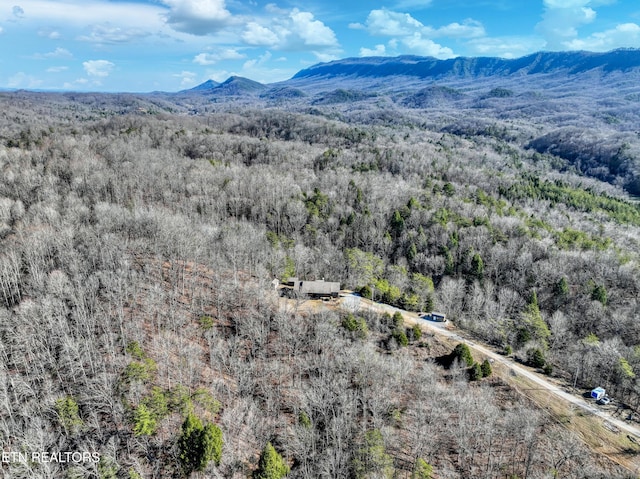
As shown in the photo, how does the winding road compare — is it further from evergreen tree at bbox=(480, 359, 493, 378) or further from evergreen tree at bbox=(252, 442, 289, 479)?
evergreen tree at bbox=(252, 442, 289, 479)

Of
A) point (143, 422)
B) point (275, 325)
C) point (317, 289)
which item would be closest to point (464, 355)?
point (317, 289)

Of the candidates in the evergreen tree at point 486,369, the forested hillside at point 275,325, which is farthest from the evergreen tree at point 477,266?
the evergreen tree at point 486,369

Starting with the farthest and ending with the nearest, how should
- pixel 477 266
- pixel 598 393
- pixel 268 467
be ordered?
pixel 477 266 < pixel 598 393 < pixel 268 467

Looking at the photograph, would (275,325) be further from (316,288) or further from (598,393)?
(598,393)

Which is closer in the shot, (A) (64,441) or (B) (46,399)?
(A) (64,441)

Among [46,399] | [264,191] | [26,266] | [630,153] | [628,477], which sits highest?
[630,153]

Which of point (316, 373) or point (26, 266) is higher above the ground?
point (26, 266)

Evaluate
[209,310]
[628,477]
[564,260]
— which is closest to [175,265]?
[209,310]

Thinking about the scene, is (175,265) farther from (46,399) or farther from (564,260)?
(564,260)

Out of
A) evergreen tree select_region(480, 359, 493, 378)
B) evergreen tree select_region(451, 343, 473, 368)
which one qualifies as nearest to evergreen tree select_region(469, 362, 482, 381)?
evergreen tree select_region(480, 359, 493, 378)

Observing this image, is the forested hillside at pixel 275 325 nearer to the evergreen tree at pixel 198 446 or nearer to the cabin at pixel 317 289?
the evergreen tree at pixel 198 446
